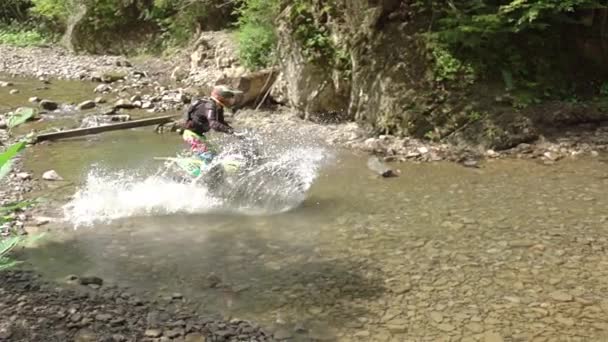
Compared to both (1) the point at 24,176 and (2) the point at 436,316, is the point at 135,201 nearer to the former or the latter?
(1) the point at 24,176

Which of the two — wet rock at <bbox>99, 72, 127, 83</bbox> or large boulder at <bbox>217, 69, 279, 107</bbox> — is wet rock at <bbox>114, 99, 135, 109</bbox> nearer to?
large boulder at <bbox>217, 69, 279, 107</bbox>

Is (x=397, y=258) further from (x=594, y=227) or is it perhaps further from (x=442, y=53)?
(x=442, y=53)

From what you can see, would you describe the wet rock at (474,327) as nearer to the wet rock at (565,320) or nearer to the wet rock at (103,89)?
the wet rock at (565,320)

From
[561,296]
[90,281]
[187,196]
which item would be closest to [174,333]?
[90,281]

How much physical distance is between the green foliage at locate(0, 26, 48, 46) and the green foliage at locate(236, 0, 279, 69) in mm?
19443

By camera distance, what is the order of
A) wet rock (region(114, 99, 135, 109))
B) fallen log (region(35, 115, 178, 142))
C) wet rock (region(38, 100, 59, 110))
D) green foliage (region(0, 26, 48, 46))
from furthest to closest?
green foliage (region(0, 26, 48, 46)), wet rock (region(38, 100, 59, 110)), wet rock (region(114, 99, 135, 109)), fallen log (region(35, 115, 178, 142))

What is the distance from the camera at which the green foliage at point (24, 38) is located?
32.9 metres

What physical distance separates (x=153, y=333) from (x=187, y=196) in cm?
417

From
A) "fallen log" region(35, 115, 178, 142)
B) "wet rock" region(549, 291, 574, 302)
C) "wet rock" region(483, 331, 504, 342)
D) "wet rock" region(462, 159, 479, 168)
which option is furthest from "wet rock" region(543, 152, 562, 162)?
"fallen log" region(35, 115, 178, 142)

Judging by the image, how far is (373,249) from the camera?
7480 millimetres

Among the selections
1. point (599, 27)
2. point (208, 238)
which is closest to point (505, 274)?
point (208, 238)

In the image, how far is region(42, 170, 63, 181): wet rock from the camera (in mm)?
10843

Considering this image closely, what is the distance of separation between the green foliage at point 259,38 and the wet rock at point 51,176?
24.5ft

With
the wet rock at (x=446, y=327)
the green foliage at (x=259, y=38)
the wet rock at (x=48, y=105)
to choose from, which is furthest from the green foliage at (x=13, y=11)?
the wet rock at (x=446, y=327)
